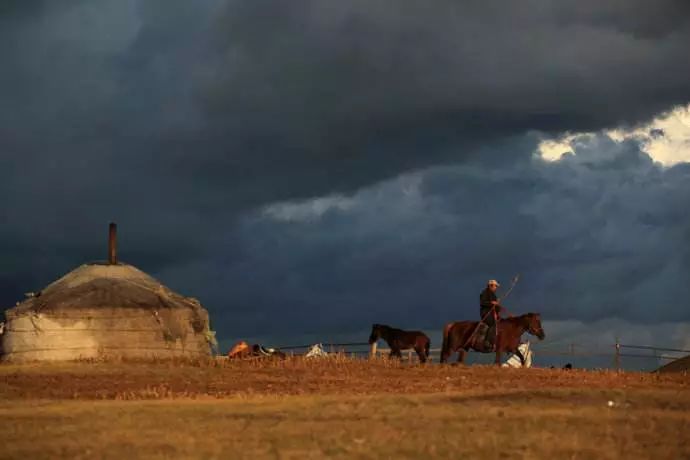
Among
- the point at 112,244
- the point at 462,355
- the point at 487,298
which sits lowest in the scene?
the point at 462,355

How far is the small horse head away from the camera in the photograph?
125 feet

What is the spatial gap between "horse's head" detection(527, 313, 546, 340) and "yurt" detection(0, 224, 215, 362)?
43.9ft

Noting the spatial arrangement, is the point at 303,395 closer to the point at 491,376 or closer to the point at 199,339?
the point at 491,376

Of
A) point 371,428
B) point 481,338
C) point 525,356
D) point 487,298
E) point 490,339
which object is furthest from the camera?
point 525,356

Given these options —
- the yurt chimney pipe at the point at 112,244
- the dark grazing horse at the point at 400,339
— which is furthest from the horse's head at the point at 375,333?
the yurt chimney pipe at the point at 112,244

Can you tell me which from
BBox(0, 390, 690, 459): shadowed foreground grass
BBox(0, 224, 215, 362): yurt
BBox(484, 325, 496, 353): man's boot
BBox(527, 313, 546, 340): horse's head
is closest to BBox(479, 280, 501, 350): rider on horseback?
BBox(484, 325, 496, 353): man's boot

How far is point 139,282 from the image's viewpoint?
135 feet

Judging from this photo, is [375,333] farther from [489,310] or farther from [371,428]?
[371,428]

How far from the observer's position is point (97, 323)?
38344mm

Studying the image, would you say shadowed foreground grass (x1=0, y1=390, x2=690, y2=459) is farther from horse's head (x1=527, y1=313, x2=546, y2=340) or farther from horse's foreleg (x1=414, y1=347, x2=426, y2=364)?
horse's foreleg (x1=414, y1=347, x2=426, y2=364)

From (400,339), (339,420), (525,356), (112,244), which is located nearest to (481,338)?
(400,339)

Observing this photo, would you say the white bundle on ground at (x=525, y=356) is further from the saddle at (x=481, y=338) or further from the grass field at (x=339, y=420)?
the grass field at (x=339, y=420)

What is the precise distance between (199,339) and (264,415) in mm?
24349

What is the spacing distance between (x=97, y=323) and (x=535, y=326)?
16.0 meters
